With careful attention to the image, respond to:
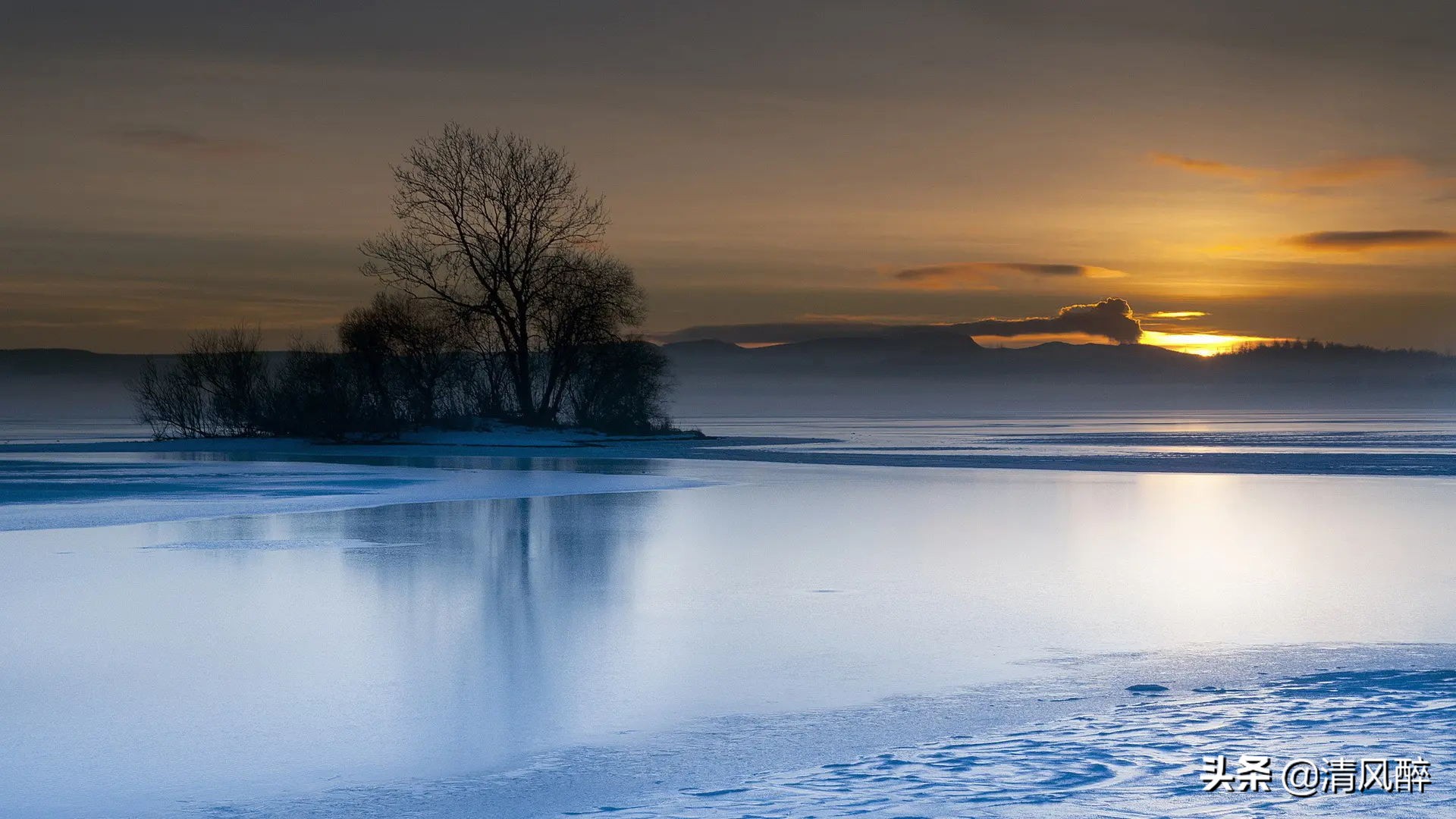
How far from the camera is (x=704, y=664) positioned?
6.50 meters

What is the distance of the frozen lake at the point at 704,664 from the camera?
4.52 metres

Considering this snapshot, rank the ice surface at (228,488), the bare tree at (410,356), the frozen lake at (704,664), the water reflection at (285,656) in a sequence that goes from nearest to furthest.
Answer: the frozen lake at (704,664), the water reflection at (285,656), the ice surface at (228,488), the bare tree at (410,356)

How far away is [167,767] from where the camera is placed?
4.71m

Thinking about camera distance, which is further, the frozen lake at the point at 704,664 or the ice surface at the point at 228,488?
the ice surface at the point at 228,488

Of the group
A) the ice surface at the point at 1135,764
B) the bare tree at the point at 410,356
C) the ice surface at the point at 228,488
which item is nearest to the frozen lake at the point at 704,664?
the ice surface at the point at 1135,764

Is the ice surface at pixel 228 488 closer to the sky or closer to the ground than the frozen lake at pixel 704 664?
closer to the sky

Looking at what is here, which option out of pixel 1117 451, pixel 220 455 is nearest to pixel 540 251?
pixel 220 455

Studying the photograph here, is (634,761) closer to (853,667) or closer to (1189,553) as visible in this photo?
Result: (853,667)

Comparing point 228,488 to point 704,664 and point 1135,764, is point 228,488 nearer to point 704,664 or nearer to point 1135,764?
point 704,664

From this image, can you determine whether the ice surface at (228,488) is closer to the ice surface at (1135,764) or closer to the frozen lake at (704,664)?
the frozen lake at (704,664)

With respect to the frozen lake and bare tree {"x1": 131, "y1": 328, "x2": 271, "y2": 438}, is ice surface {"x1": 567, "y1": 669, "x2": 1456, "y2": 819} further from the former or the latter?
bare tree {"x1": 131, "y1": 328, "x2": 271, "y2": 438}

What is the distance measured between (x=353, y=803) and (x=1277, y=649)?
4676mm

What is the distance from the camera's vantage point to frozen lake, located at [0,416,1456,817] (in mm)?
4520

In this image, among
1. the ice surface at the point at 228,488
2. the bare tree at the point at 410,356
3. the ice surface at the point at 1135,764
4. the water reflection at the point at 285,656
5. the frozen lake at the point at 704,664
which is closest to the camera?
the ice surface at the point at 1135,764
